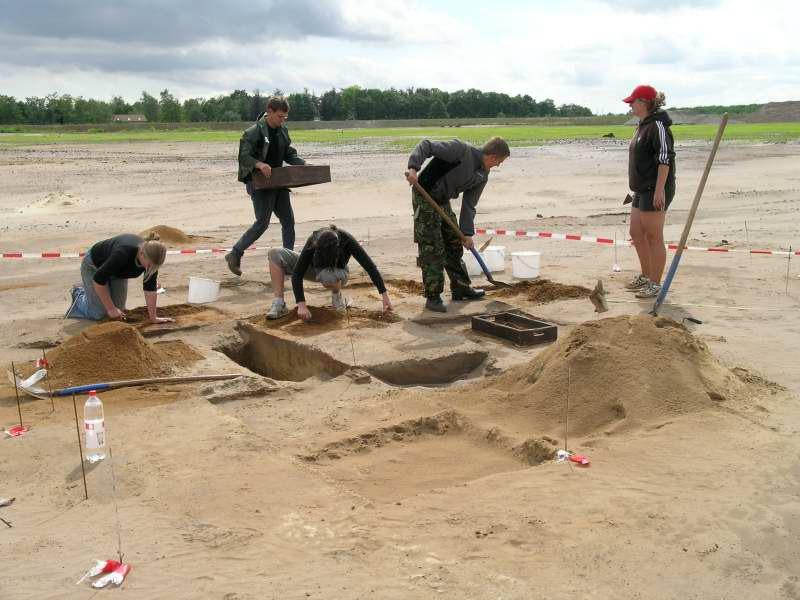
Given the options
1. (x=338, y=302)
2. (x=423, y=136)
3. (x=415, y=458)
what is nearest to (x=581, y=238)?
(x=338, y=302)

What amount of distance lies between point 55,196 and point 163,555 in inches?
601

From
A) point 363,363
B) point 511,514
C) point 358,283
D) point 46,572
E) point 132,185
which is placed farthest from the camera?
point 132,185

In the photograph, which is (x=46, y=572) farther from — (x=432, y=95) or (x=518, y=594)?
(x=432, y=95)

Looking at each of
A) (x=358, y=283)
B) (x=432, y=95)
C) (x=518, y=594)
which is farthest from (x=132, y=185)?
(x=432, y=95)

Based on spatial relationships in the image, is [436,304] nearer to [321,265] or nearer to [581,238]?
[321,265]

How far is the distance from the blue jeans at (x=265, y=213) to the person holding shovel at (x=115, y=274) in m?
1.53

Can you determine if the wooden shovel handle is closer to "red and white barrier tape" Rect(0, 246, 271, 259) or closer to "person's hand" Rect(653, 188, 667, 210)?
"person's hand" Rect(653, 188, 667, 210)

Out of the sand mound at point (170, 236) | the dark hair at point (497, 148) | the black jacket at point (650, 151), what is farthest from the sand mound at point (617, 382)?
the sand mound at point (170, 236)

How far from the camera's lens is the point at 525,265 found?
27.4 ft

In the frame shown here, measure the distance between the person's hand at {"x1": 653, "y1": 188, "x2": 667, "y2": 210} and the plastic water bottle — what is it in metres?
5.24

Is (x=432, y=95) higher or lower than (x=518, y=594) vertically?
higher

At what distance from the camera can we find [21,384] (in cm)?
507

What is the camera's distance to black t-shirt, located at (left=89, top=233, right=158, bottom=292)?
6098 mm

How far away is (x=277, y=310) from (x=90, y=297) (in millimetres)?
1602
